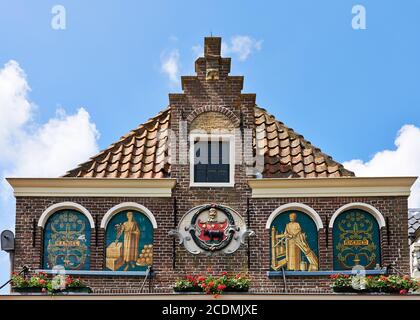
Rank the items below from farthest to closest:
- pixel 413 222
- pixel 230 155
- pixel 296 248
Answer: pixel 413 222, pixel 230 155, pixel 296 248

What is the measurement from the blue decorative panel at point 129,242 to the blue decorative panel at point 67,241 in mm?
538

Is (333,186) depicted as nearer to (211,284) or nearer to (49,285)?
(211,284)

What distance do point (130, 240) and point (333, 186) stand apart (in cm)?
479

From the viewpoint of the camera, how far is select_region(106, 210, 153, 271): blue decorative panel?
21.4m

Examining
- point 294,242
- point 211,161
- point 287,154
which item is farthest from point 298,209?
point 211,161

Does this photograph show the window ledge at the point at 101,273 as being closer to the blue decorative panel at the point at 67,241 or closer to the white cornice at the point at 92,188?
the blue decorative panel at the point at 67,241

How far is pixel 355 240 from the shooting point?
70.8 ft

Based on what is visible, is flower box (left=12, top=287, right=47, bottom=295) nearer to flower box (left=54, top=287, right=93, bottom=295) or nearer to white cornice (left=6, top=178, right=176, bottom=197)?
flower box (left=54, top=287, right=93, bottom=295)

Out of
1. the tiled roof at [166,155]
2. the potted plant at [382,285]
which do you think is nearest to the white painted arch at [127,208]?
the tiled roof at [166,155]

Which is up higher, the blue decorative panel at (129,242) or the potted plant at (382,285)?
the blue decorative panel at (129,242)

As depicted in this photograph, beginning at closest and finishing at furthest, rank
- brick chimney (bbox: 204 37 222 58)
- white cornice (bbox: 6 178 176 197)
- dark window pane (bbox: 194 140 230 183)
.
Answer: white cornice (bbox: 6 178 176 197) < dark window pane (bbox: 194 140 230 183) < brick chimney (bbox: 204 37 222 58)

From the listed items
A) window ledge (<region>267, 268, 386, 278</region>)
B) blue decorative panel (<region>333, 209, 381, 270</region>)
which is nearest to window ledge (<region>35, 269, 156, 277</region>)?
window ledge (<region>267, 268, 386, 278</region>)

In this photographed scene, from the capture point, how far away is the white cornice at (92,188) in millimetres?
21812

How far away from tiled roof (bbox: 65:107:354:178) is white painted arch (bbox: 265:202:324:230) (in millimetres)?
806
